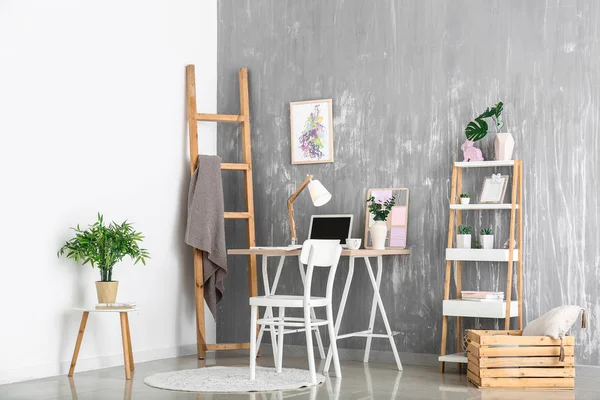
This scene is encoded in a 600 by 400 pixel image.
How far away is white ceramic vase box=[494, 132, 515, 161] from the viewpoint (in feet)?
17.6

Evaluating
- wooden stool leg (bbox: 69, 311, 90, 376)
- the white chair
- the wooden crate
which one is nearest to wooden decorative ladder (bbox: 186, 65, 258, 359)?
wooden stool leg (bbox: 69, 311, 90, 376)

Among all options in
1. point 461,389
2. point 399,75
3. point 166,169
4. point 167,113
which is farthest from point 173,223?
point 461,389

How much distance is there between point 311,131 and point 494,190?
1516mm

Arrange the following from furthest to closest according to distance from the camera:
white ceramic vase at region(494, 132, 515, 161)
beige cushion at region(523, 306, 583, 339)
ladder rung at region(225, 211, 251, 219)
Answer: ladder rung at region(225, 211, 251, 219) < white ceramic vase at region(494, 132, 515, 161) < beige cushion at region(523, 306, 583, 339)

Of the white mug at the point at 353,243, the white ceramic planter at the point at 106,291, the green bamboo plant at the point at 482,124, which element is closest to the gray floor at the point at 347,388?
the white ceramic planter at the point at 106,291

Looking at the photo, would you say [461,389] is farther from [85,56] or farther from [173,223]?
[85,56]

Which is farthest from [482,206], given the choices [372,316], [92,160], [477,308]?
[92,160]

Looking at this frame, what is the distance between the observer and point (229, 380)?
4.94m

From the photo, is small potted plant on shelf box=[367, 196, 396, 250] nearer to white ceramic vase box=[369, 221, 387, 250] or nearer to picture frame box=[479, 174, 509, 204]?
white ceramic vase box=[369, 221, 387, 250]

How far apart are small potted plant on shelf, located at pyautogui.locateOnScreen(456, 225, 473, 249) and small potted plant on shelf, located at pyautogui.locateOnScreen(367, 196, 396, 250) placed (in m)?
0.50

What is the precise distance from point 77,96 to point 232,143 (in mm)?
1547

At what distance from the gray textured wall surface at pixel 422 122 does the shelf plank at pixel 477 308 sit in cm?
27

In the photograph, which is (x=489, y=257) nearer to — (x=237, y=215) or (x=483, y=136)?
(x=483, y=136)

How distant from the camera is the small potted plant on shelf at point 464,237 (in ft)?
17.9
